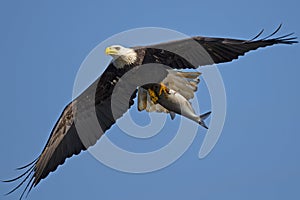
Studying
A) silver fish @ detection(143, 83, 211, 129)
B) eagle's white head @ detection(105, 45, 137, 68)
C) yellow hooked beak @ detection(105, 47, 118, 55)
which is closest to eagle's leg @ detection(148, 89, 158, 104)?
silver fish @ detection(143, 83, 211, 129)

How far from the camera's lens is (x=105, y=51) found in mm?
10359

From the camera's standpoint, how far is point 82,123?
11023 mm

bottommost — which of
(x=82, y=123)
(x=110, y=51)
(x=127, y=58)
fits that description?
(x=82, y=123)

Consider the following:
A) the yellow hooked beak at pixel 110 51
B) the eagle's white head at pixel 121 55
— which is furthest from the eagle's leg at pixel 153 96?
the yellow hooked beak at pixel 110 51

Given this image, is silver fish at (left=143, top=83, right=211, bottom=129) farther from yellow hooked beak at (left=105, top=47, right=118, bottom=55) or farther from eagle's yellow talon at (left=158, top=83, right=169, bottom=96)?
yellow hooked beak at (left=105, top=47, right=118, bottom=55)

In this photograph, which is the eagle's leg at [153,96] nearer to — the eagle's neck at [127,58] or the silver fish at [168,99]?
the silver fish at [168,99]

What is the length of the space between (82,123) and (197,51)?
75.7 inches

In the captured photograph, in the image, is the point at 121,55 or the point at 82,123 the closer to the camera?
the point at 121,55

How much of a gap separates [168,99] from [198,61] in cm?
61

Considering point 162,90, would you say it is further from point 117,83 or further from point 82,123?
point 82,123

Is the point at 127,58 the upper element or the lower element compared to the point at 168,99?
upper

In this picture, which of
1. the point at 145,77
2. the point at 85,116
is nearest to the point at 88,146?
the point at 85,116

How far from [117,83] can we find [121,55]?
0.41m

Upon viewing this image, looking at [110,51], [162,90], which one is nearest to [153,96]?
[162,90]
